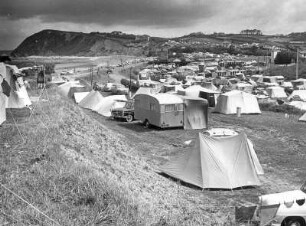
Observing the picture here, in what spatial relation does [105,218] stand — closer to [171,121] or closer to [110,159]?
[110,159]

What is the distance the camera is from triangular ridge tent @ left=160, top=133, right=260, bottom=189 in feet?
51.6

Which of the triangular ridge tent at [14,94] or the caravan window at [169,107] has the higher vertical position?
the triangular ridge tent at [14,94]

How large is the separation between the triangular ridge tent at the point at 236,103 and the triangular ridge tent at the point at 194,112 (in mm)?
8995

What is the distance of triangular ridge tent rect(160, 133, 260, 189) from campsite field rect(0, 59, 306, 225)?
36cm

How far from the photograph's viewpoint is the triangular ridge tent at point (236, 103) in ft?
126

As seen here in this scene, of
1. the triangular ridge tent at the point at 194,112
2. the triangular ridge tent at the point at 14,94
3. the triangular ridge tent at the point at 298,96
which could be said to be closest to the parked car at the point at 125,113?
the triangular ridge tent at the point at 194,112

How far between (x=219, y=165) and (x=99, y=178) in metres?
8.10

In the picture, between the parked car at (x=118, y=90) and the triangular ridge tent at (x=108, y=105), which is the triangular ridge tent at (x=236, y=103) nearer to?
the triangular ridge tent at (x=108, y=105)

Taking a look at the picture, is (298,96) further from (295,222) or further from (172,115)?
(295,222)

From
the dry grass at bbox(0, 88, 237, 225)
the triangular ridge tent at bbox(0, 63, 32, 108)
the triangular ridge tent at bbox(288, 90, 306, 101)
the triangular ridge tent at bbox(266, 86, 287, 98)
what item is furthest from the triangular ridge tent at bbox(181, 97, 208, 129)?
the triangular ridge tent at bbox(266, 86, 287, 98)

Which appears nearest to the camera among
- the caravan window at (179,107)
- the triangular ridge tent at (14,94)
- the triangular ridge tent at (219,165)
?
the triangular ridge tent at (219,165)

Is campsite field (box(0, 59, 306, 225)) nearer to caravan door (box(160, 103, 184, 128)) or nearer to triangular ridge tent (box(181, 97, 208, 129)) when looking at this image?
caravan door (box(160, 103, 184, 128))

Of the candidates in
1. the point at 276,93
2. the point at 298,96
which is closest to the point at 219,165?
the point at 298,96

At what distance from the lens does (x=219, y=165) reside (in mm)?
15922
